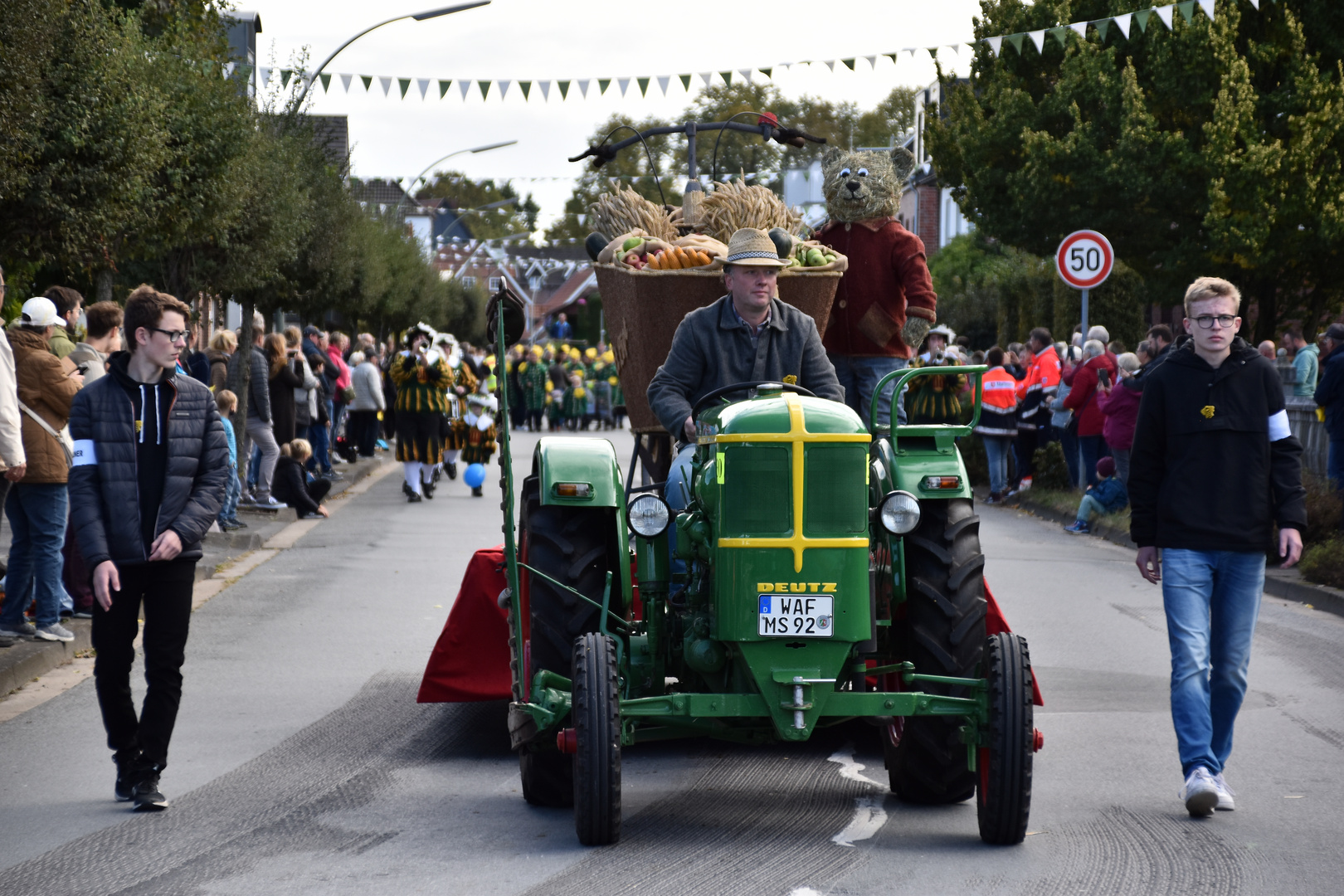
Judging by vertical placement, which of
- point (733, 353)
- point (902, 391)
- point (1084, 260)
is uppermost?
point (1084, 260)

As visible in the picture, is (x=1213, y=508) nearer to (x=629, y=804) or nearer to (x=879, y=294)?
(x=629, y=804)

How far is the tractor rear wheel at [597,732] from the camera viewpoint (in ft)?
18.1

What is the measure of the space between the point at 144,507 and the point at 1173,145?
23833mm

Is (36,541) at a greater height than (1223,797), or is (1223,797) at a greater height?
(36,541)

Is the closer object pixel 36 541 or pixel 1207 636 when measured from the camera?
pixel 1207 636

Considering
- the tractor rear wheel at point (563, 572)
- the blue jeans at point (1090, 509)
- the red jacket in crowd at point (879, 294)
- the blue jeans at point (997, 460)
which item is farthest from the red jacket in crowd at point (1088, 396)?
the tractor rear wheel at point (563, 572)

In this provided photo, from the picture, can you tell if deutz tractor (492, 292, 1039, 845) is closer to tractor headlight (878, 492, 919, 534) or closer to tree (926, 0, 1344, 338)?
tractor headlight (878, 492, 919, 534)

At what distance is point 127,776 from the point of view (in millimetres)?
6566

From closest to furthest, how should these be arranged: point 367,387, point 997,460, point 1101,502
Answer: point 1101,502 → point 997,460 → point 367,387

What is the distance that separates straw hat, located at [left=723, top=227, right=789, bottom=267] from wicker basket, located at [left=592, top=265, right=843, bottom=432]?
1.62 meters

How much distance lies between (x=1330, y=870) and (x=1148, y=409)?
188cm

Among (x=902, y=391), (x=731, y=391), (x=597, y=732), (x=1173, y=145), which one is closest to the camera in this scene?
(x=597, y=732)

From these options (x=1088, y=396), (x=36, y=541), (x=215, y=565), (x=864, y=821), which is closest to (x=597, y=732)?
(x=864, y=821)

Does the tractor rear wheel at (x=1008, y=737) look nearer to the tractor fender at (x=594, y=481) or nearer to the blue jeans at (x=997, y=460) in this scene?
the tractor fender at (x=594, y=481)
